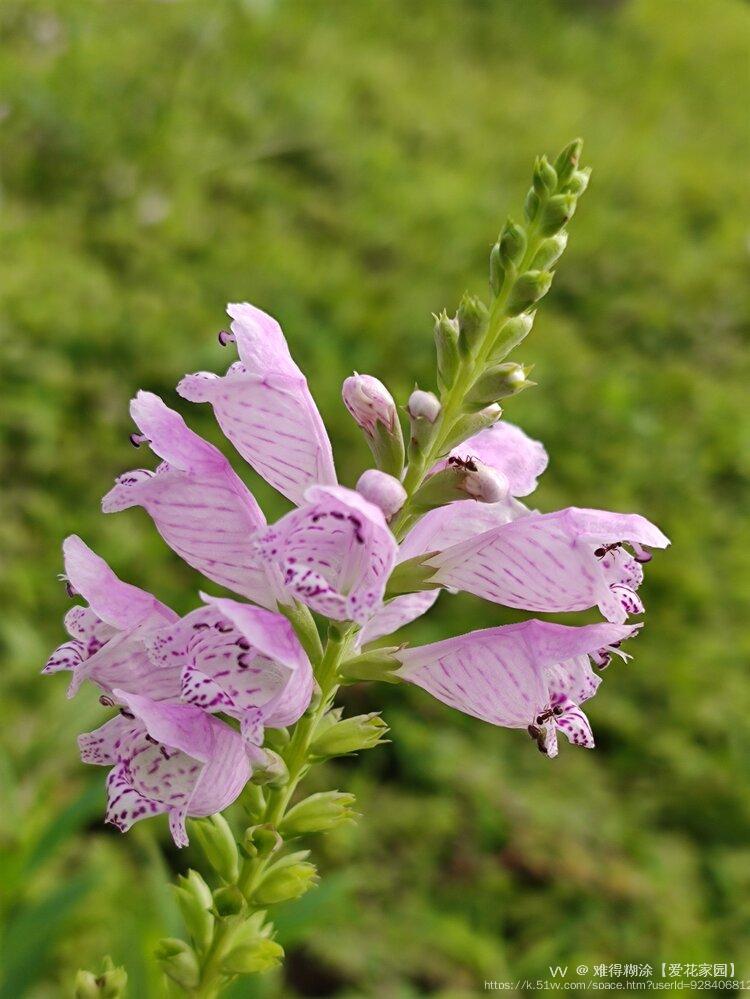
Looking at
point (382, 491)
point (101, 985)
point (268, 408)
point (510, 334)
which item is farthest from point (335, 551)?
point (101, 985)

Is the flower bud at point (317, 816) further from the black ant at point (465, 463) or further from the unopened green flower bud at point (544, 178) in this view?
the unopened green flower bud at point (544, 178)

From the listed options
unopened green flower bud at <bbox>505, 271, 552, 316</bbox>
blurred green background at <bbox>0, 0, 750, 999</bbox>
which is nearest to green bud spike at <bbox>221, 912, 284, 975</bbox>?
blurred green background at <bbox>0, 0, 750, 999</bbox>

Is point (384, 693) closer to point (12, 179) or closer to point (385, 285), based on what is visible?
point (385, 285)

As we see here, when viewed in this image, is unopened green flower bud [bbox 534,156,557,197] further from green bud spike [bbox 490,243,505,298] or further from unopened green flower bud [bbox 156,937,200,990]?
unopened green flower bud [bbox 156,937,200,990]

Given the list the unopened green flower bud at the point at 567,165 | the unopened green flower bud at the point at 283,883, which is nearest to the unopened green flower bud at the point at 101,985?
the unopened green flower bud at the point at 283,883

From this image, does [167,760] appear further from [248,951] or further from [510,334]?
[510,334]

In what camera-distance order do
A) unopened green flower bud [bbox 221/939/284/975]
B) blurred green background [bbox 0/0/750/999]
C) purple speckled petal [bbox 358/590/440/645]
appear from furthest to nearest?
blurred green background [bbox 0/0/750/999] < purple speckled petal [bbox 358/590/440/645] < unopened green flower bud [bbox 221/939/284/975]

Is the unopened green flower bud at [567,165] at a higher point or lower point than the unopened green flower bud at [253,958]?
higher
